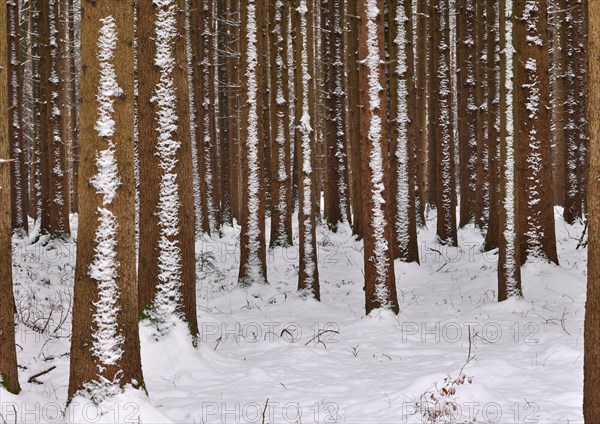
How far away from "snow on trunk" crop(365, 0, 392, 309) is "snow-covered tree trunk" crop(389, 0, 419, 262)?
3698mm

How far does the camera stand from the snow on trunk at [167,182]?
7.29 meters

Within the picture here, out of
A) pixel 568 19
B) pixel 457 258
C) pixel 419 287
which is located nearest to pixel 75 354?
pixel 419 287

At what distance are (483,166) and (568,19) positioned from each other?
4.99m

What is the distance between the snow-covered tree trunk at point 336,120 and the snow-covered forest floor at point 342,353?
6.29 metres

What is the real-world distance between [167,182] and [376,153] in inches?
133

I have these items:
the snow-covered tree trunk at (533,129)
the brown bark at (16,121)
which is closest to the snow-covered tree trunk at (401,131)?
the snow-covered tree trunk at (533,129)

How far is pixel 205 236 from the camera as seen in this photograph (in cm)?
1773

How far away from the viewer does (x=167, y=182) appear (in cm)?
733

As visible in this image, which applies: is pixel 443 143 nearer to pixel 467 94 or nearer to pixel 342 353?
pixel 467 94

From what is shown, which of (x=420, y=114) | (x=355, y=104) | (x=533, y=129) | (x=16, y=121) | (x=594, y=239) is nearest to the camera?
(x=594, y=239)

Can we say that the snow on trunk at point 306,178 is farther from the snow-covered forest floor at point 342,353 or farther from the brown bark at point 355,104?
the brown bark at point 355,104

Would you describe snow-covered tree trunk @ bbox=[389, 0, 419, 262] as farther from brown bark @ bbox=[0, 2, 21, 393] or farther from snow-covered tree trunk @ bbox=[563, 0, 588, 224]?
brown bark @ bbox=[0, 2, 21, 393]

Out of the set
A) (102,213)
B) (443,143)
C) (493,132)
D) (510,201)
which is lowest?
(510,201)

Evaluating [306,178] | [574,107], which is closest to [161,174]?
[306,178]
